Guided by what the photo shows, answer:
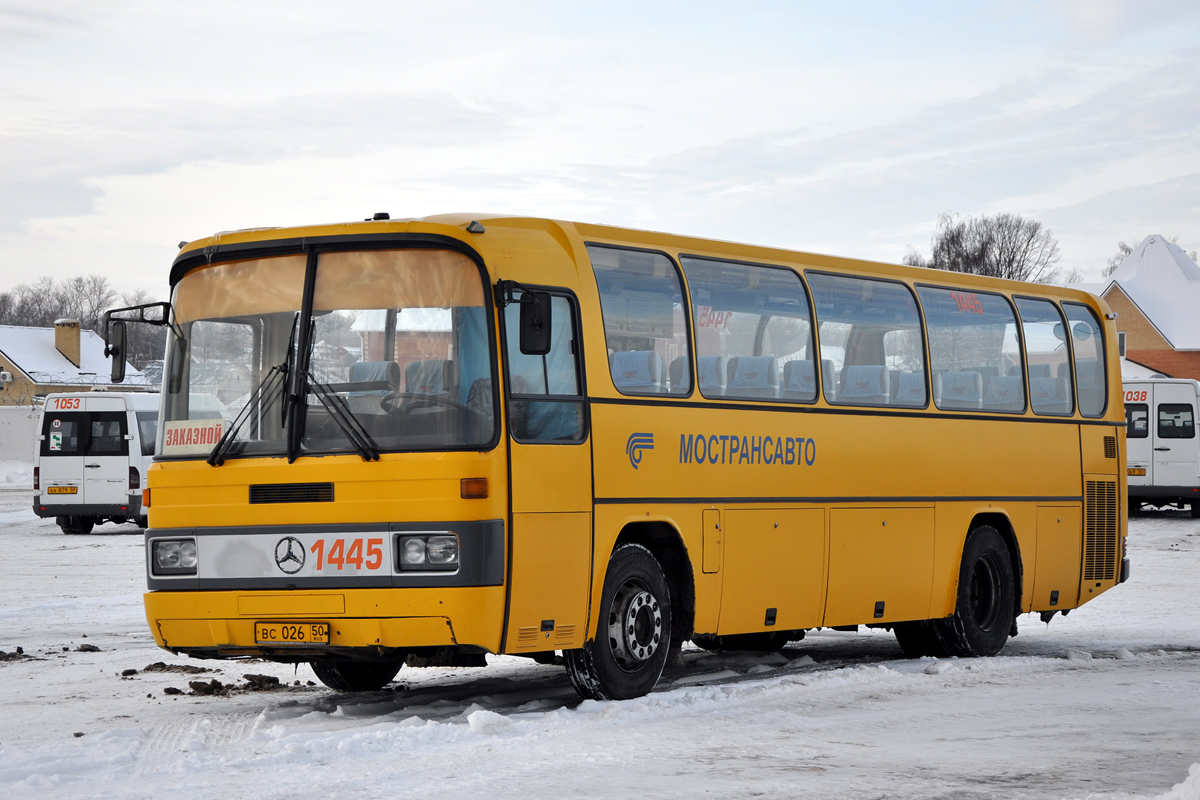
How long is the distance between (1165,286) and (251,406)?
87.5m

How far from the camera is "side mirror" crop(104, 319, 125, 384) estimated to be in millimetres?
10461

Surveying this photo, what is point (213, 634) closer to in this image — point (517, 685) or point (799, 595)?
point (517, 685)

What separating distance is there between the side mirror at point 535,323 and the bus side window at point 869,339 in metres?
3.67

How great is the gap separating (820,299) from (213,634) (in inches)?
214

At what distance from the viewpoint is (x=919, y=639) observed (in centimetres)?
1419

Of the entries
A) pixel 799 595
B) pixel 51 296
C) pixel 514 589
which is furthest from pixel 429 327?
pixel 51 296

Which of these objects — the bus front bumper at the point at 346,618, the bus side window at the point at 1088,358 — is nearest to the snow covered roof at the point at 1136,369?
the bus side window at the point at 1088,358

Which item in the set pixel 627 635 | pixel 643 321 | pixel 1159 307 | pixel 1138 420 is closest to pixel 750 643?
pixel 627 635

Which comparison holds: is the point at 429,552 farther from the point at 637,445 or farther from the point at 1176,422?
the point at 1176,422

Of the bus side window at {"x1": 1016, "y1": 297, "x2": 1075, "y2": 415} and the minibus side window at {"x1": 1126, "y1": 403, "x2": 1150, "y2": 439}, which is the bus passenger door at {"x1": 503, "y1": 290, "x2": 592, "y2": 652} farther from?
the minibus side window at {"x1": 1126, "y1": 403, "x2": 1150, "y2": 439}

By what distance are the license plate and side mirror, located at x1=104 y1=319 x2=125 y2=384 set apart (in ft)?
6.68

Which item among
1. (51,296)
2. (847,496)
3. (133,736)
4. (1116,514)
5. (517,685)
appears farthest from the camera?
(51,296)

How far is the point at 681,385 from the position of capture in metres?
11.1

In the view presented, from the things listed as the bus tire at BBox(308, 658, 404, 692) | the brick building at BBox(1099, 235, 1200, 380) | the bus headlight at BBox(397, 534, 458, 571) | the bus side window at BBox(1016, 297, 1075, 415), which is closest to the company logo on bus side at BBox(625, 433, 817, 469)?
the bus headlight at BBox(397, 534, 458, 571)
